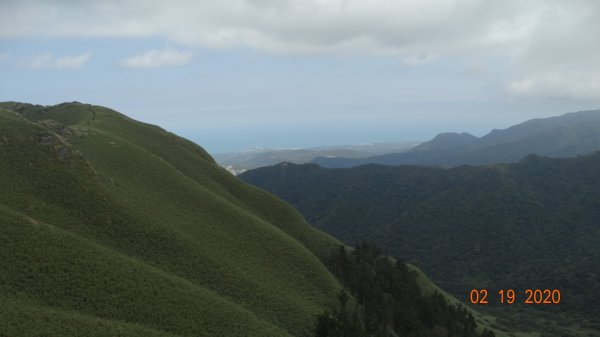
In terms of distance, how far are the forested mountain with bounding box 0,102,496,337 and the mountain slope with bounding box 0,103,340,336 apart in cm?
17

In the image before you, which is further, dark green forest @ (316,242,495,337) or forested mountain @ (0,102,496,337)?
dark green forest @ (316,242,495,337)

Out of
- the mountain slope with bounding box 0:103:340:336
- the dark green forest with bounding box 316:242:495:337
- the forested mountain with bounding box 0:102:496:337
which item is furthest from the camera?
the dark green forest with bounding box 316:242:495:337

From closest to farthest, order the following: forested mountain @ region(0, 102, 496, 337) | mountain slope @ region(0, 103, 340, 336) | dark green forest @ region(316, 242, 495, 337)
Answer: forested mountain @ region(0, 102, 496, 337) → mountain slope @ region(0, 103, 340, 336) → dark green forest @ region(316, 242, 495, 337)

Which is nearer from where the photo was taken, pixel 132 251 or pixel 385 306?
pixel 132 251

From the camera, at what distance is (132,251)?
57.2 metres

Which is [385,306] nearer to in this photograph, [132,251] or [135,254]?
[135,254]

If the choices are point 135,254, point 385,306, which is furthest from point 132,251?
point 385,306

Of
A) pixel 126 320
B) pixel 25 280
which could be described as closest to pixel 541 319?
pixel 126 320

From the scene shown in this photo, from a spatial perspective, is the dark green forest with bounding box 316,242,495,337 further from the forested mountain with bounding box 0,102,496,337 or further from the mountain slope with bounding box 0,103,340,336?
the mountain slope with bounding box 0,103,340,336

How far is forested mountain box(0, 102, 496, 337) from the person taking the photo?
144ft

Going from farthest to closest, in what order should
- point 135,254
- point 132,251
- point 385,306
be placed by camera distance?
point 385,306, point 132,251, point 135,254

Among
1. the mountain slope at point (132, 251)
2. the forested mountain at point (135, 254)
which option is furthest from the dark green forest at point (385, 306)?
the mountain slope at point (132, 251)

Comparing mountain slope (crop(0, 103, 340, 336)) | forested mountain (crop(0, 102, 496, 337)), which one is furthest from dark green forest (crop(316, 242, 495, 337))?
mountain slope (crop(0, 103, 340, 336))

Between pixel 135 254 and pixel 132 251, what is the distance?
667 millimetres
